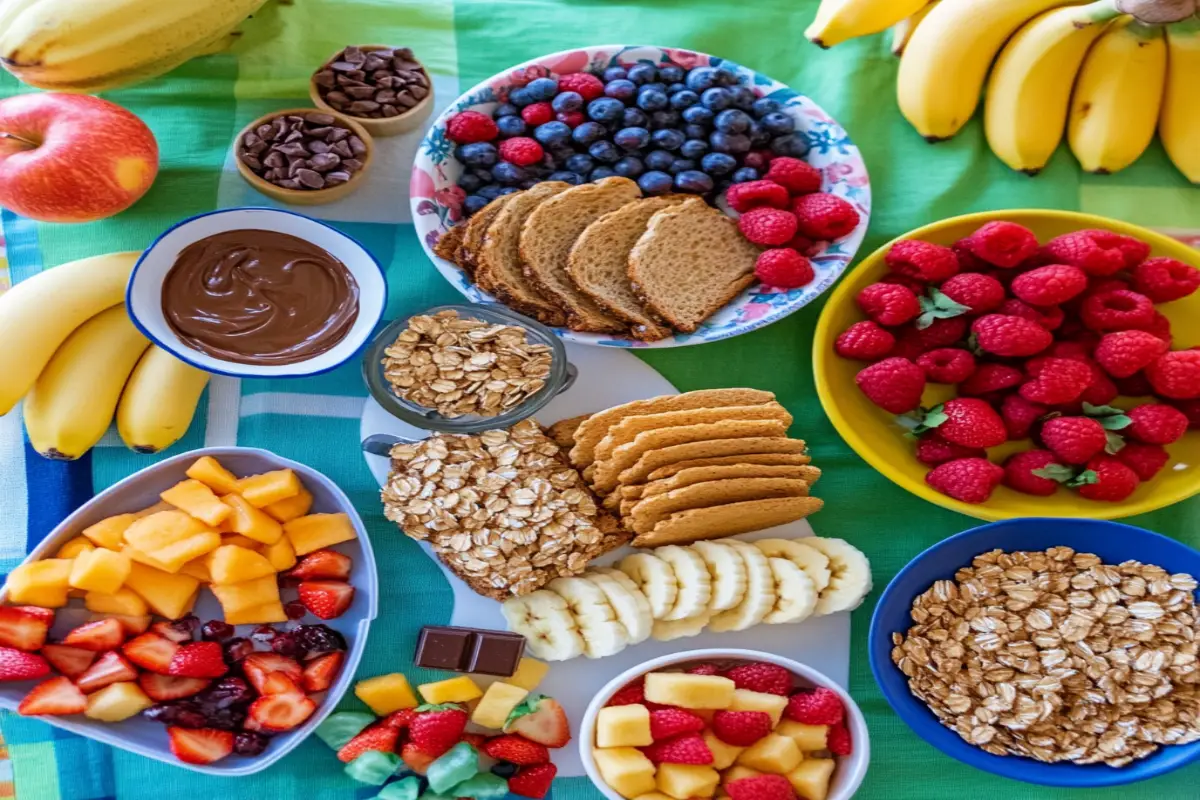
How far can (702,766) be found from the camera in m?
1.37

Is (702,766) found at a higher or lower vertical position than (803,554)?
lower

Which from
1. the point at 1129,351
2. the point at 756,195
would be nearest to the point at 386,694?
the point at 756,195

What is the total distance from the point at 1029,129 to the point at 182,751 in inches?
66.0

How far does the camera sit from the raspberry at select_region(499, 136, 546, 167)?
1566 millimetres

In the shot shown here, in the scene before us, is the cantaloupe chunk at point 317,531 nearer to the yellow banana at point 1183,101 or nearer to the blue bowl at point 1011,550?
the blue bowl at point 1011,550

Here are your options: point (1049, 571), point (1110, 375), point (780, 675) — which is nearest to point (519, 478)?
point (780, 675)

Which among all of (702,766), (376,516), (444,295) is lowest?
(702,766)

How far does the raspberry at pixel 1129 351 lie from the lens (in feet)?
4.74

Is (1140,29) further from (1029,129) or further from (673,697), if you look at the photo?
(673,697)

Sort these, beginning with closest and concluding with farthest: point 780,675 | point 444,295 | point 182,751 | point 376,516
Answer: point 182,751 < point 780,675 < point 376,516 < point 444,295

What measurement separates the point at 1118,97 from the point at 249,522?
5.19 ft

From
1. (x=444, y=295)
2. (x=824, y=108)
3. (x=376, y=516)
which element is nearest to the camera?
(x=376, y=516)

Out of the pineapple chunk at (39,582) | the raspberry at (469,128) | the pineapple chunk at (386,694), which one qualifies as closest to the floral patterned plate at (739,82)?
the raspberry at (469,128)

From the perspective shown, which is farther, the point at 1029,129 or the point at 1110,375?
the point at 1029,129
